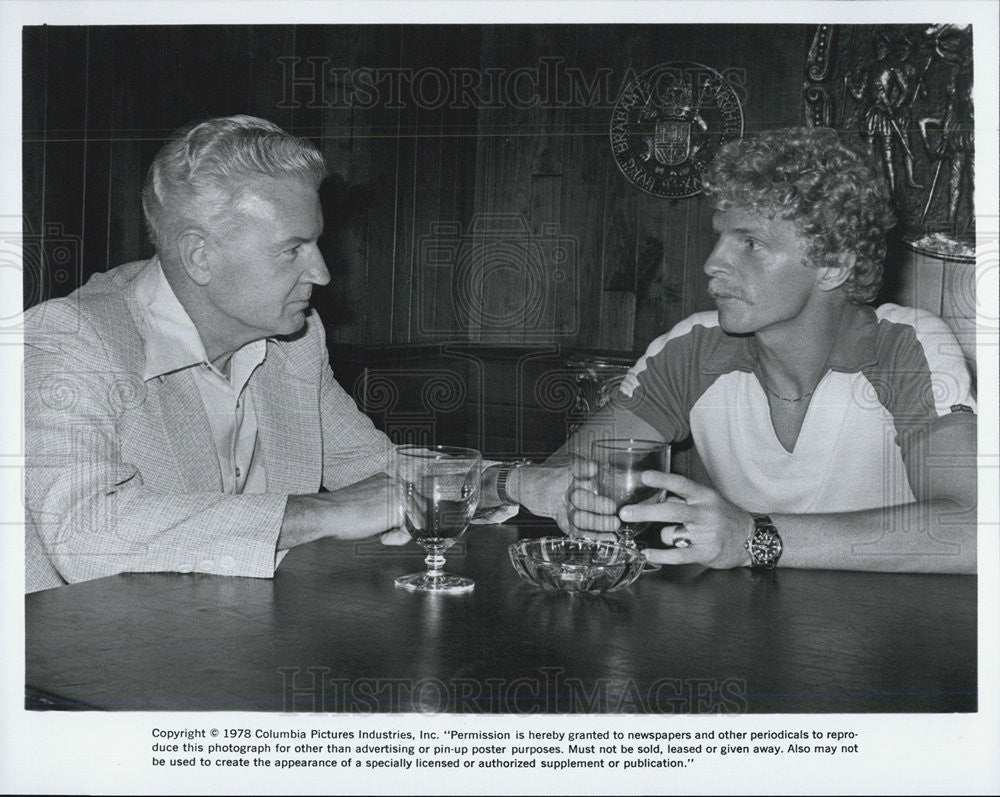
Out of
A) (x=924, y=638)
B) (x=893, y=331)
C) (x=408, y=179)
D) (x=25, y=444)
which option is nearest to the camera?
(x=924, y=638)

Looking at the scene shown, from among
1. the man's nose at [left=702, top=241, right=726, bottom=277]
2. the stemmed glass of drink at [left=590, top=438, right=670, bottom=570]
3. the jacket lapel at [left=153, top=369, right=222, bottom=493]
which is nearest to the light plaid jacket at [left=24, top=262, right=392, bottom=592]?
the jacket lapel at [left=153, top=369, right=222, bottom=493]

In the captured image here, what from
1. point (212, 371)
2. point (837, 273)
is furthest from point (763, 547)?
point (212, 371)

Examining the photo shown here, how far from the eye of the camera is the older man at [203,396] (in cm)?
108

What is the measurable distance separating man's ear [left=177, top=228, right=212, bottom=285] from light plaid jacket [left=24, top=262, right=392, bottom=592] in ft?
0.31

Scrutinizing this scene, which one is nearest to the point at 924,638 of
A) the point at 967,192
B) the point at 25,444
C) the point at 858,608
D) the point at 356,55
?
the point at 858,608

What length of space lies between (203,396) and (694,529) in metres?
0.87

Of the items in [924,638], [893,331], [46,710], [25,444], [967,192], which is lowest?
[46,710]

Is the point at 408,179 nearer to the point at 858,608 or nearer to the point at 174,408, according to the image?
the point at 174,408

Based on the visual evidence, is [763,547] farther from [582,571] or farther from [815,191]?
[815,191]

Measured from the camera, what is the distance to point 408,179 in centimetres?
266

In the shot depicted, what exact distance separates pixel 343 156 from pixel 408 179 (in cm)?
30

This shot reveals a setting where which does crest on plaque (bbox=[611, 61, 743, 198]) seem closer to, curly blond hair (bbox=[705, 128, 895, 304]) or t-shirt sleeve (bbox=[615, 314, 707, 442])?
curly blond hair (bbox=[705, 128, 895, 304])

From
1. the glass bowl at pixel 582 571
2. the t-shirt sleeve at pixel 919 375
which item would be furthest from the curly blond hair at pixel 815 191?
the glass bowl at pixel 582 571

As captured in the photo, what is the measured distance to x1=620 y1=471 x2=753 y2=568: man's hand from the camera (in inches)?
40.3
